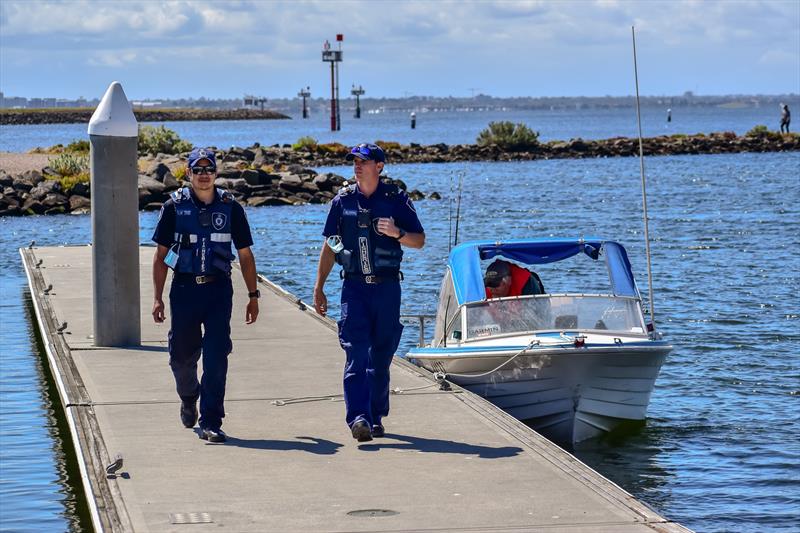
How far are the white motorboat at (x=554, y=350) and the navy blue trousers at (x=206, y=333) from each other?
11.4 ft

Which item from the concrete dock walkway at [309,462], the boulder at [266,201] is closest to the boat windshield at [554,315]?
the concrete dock walkway at [309,462]

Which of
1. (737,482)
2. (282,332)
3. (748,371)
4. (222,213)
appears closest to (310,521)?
(222,213)

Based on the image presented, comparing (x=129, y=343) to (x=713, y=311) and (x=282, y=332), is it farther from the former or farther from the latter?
(x=713, y=311)

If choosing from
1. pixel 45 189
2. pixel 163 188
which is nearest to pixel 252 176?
pixel 163 188

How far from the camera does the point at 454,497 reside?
837cm

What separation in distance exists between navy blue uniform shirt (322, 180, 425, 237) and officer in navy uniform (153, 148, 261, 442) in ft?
2.10

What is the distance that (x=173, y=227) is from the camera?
9828 millimetres

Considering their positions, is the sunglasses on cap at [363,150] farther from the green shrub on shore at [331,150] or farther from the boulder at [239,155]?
the green shrub on shore at [331,150]

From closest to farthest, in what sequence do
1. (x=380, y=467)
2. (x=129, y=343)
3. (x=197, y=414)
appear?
(x=380, y=467) < (x=197, y=414) < (x=129, y=343)

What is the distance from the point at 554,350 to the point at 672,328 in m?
9.71

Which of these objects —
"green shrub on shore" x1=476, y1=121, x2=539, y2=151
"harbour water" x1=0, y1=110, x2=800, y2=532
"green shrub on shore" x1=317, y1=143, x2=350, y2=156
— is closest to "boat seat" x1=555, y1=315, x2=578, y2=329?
"harbour water" x1=0, y1=110, x2=800, y2=532

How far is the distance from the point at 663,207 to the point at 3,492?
38.7 m

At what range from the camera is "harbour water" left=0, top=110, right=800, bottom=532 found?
11812mm

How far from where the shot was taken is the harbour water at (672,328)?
1181 cm
